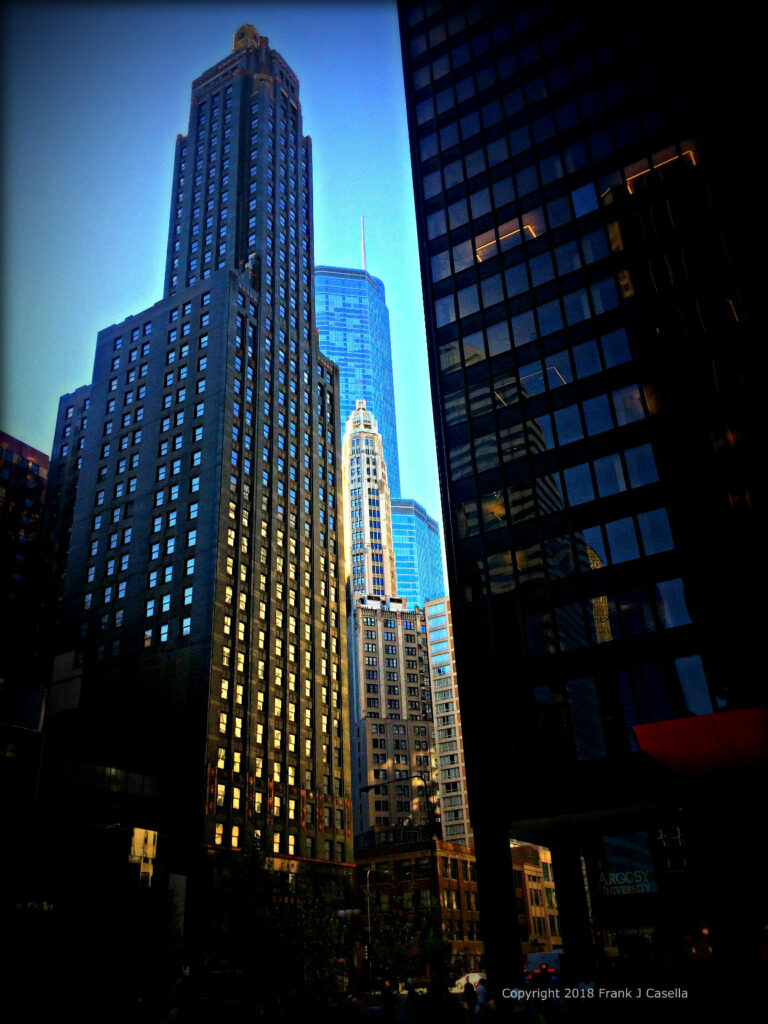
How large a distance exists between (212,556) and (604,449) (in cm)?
5810

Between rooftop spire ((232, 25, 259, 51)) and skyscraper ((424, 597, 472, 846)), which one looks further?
skyscraper ((424, 597, 472, 846))

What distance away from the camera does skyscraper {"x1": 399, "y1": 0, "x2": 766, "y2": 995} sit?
113ft

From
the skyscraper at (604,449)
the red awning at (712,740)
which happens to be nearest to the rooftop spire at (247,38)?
the skyscraper at (604,449)

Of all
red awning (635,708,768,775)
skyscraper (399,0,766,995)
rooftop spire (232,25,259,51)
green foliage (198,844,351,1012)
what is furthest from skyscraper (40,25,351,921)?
red awning (635,708,768,775)

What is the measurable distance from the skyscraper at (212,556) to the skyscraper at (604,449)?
120 ft

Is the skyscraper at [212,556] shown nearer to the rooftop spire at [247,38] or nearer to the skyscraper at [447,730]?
the rooftop spire at [247,38]

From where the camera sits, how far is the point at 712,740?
28.5 metres

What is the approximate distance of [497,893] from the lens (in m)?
35.8

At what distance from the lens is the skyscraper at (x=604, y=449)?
113ft

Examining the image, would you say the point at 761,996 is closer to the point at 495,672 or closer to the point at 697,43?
the point at 495,672

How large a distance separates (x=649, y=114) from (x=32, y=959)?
48.8 metres

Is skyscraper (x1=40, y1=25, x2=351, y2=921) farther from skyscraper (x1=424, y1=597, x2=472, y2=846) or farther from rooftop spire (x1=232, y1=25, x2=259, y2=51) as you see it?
skyscraper (x1=424, y1=597, x2=472, y2=846)

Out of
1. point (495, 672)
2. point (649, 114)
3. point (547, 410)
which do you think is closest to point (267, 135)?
point (649, 114)

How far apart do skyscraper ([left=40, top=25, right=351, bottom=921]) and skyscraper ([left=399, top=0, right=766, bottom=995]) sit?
36.6m
